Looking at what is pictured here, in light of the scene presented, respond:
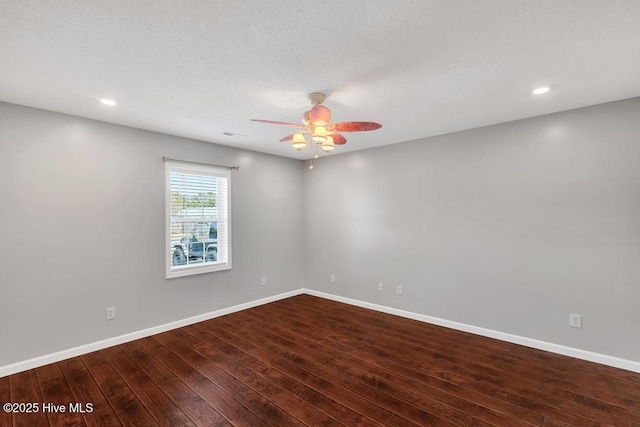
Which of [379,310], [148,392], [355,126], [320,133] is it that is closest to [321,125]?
[320,133]

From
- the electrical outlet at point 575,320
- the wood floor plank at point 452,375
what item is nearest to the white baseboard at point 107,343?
the wood floor plank at point 452,375

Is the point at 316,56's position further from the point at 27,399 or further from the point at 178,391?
the point at 27,399

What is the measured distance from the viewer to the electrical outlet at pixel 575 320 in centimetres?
286

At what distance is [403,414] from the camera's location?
203 cm

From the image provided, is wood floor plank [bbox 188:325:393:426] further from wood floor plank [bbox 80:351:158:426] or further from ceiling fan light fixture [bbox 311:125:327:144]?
ceiling fan light fixture [bbox 311:125:327:144]

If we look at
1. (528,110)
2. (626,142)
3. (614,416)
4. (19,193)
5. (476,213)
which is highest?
(528,110)

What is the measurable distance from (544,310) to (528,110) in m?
2.14

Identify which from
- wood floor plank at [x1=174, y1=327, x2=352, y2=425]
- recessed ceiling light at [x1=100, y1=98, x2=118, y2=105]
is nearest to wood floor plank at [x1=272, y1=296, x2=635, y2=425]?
wood floor plank at [x1=174, y1=327, x2=352, y2=425]

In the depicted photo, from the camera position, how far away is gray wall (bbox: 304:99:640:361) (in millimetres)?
2715

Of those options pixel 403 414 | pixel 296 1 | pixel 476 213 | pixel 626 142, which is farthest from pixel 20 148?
pixel 626 142

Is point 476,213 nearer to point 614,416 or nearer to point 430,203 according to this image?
point 430,203

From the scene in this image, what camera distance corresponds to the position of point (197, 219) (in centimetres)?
398

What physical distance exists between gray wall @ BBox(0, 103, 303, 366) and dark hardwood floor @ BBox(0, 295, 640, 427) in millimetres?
353

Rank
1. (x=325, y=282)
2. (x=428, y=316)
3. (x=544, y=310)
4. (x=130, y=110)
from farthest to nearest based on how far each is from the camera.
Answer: (x=325, y=282) < (x=428, y=316) < (x=544, y=310) < (x=130, y=110)
